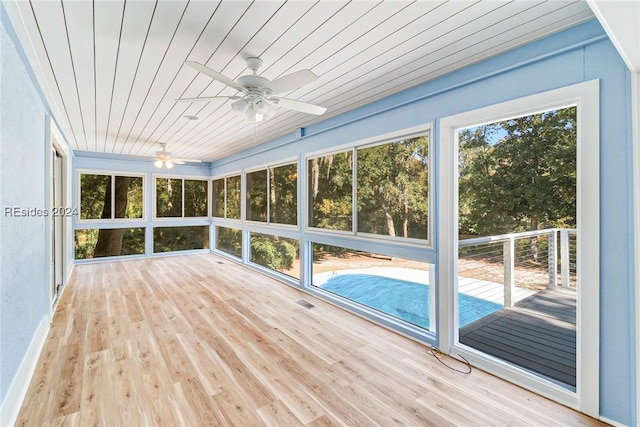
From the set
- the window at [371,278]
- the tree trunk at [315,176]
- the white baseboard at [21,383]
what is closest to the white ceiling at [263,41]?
the tree trunk at [315,176]

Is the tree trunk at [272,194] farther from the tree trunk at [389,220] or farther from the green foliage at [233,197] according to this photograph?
the tree trunk at [389,220]

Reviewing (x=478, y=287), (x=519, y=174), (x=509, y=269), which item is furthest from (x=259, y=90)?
(x=509, y=269)

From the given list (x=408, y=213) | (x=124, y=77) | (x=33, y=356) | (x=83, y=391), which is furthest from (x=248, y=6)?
Result: (x=33, y=356)

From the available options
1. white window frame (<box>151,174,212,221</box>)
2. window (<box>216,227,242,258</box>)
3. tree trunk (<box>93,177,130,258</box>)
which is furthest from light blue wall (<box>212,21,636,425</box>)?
tree trunk (<box>93,177,130,258</box>)

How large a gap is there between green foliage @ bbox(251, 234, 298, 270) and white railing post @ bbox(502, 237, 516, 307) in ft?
11.0

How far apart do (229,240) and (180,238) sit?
5.29ft

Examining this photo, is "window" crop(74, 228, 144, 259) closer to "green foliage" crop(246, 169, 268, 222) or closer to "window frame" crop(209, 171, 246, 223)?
"window frame" crop(209, 171, 246, 223)

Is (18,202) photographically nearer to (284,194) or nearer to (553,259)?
(284,194)

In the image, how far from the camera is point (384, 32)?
2020 mm

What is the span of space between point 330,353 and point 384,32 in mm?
2759

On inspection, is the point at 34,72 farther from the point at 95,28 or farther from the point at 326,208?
the point at 326,208

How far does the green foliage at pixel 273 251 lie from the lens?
5.66 metres

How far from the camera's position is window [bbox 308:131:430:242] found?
10.2 feet

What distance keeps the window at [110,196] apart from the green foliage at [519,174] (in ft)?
25.4
